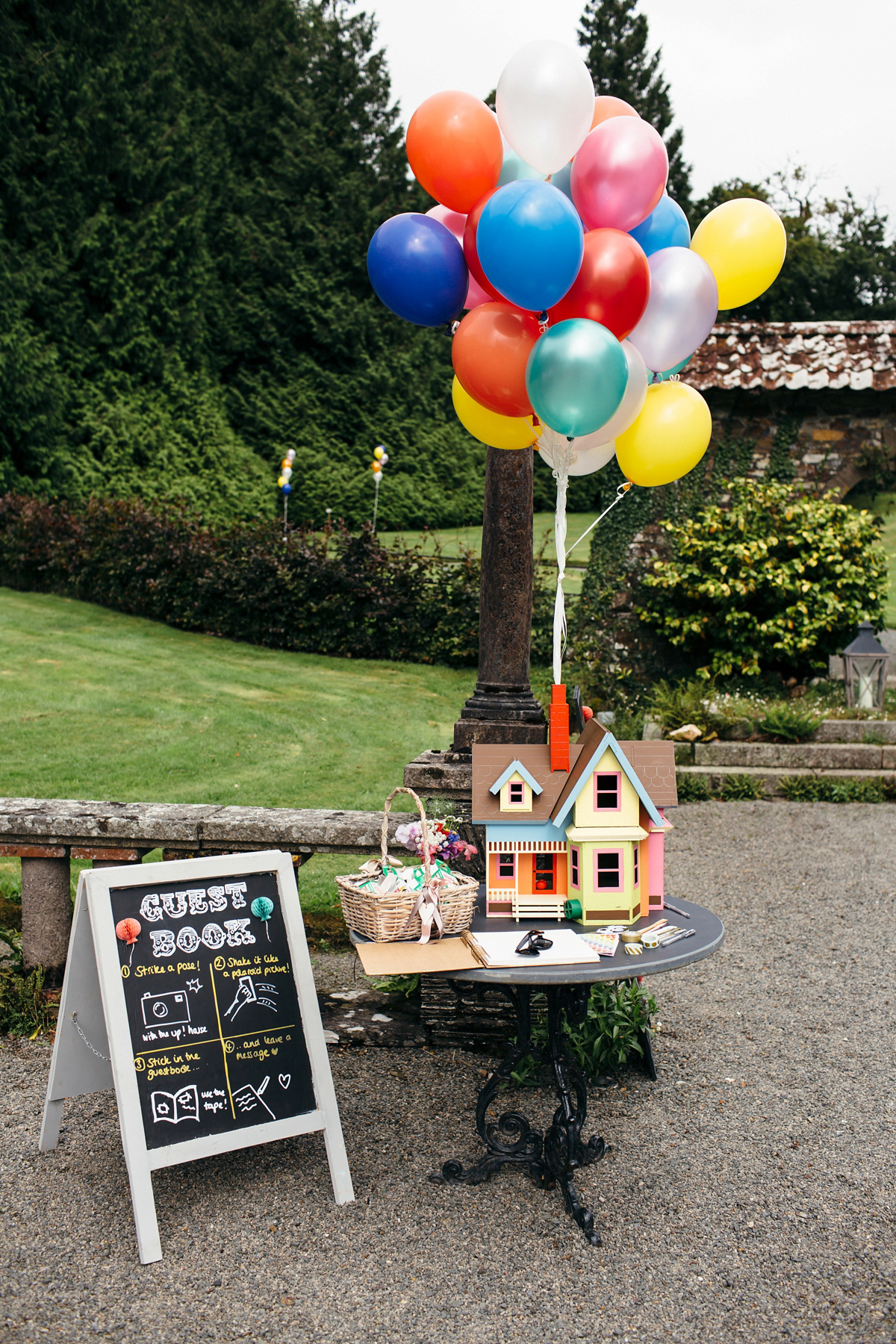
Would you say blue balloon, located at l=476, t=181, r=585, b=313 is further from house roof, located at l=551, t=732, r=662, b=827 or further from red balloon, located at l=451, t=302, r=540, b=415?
house roof, located at l=551, t=732, r=662, b=827

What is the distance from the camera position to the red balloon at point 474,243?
294 centimetres

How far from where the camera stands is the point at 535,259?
2.62 meters

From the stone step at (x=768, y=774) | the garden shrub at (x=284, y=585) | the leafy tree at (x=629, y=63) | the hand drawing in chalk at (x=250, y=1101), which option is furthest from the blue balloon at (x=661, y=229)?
the leafy tree at (x=629, y=63)

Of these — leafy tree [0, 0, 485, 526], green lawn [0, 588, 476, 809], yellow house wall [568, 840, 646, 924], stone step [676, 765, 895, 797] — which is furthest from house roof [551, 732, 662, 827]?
leafy tree [0, 0, 485, 526]

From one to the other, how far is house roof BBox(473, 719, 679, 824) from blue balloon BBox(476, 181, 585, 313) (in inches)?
50.1

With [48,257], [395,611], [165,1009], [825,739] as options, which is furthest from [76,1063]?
[48,257]

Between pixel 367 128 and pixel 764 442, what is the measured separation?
20.0 meters

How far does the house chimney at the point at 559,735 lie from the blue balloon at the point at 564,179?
153 cm

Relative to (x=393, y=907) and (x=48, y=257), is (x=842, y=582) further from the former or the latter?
(x=48, y=257)

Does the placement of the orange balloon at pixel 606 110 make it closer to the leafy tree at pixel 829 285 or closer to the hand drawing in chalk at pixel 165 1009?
the hand drawing in chalk at pixel 165 1009

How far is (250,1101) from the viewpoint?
9.29ft

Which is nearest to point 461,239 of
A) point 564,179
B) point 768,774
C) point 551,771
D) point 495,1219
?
point 564,179

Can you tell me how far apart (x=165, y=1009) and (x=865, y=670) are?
23.8 ft

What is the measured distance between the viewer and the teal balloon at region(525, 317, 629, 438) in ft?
8.69
